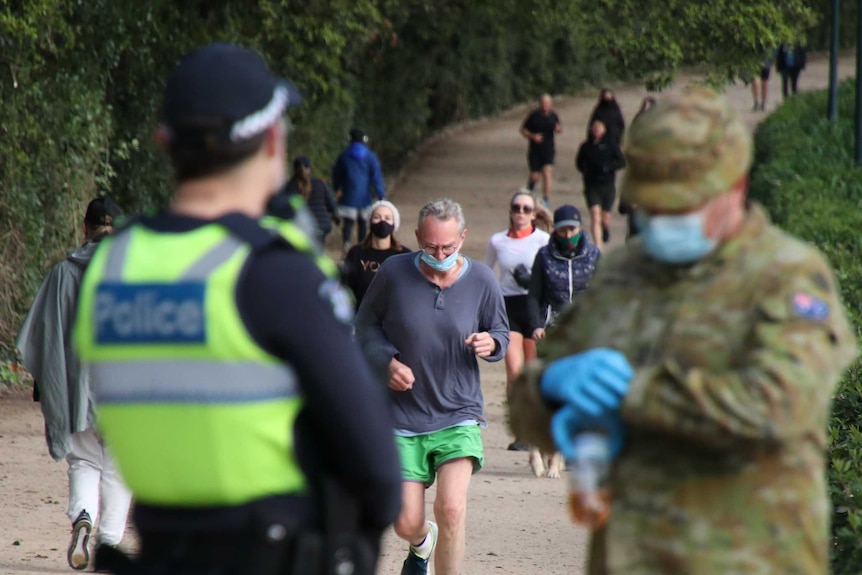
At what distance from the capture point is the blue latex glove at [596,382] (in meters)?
3.16

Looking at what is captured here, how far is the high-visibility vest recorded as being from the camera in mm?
2785

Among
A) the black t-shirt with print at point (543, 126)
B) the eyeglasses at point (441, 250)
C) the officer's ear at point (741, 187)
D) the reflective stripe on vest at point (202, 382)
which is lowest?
Answer: the black t-shirt with print at point (543, 126)

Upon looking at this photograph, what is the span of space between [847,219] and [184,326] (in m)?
10.2

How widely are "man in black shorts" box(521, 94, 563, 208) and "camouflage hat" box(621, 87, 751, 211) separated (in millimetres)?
21236

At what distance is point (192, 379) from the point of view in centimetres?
281

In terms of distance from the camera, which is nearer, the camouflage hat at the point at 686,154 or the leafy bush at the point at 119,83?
the camouflage hat at the point at 686,154

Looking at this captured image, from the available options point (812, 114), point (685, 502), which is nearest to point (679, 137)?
point (685, 502)

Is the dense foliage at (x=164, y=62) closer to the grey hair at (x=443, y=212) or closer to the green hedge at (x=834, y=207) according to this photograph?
the green hedge at (x=834, y=207)

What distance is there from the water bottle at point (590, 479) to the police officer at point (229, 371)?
19.3 inches

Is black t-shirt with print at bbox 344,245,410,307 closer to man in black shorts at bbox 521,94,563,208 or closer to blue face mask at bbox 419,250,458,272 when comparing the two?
blue face mask at bbox 419,250,458,272

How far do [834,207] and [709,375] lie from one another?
10.5 metres

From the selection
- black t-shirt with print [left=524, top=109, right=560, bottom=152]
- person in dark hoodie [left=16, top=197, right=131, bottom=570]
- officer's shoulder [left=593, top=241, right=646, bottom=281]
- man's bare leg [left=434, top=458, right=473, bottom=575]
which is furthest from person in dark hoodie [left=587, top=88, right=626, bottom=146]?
officer's shoulder [left=593, top=241, right=646, bottom=281]

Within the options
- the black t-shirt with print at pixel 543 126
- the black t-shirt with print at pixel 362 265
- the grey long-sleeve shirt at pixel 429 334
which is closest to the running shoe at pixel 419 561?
the grey long-sleeve shirt at pixel 429 334

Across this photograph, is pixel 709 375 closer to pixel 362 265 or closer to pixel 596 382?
pixel 596 382
